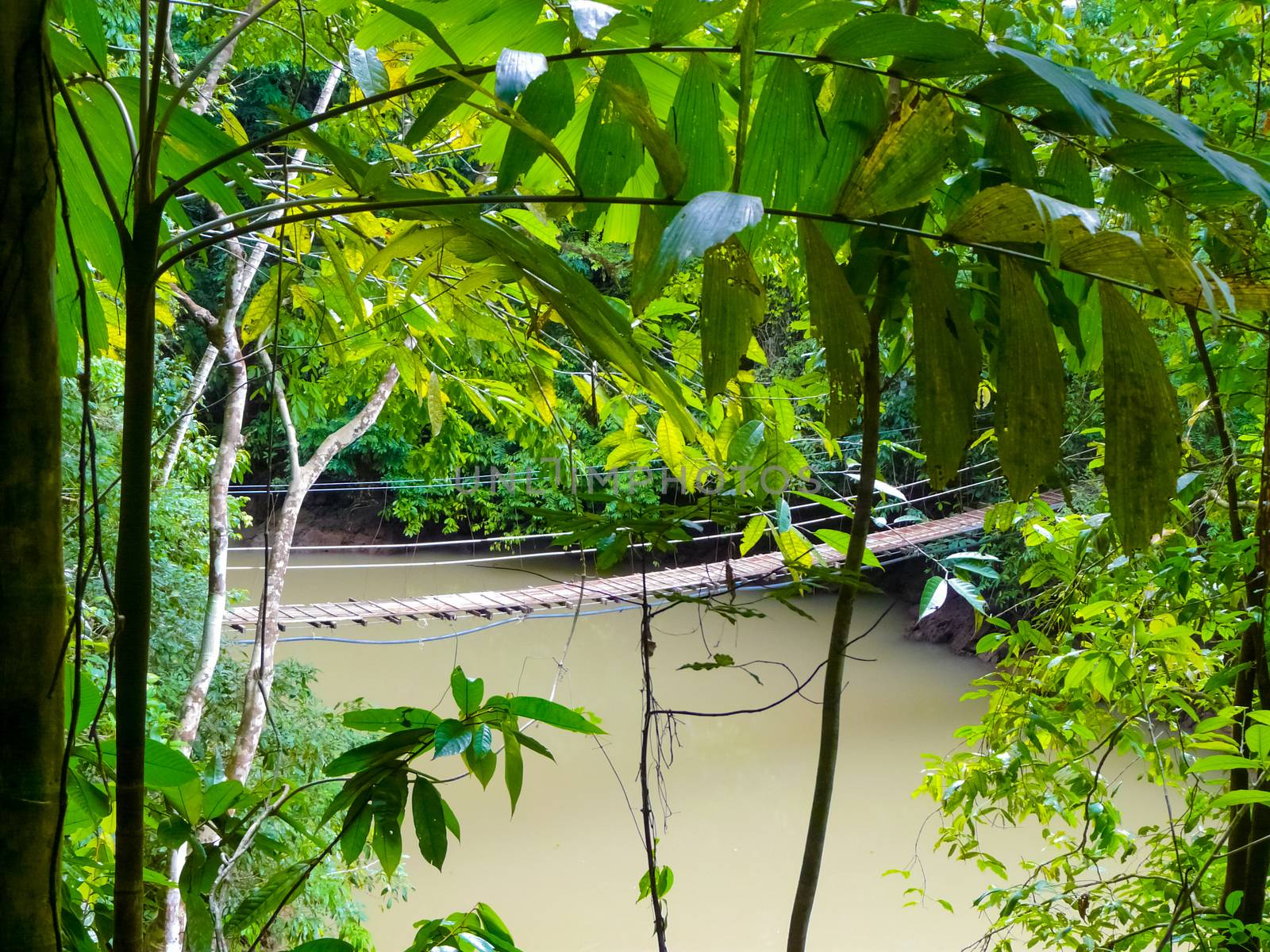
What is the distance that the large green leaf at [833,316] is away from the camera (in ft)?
1.01

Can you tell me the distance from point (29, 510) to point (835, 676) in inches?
13.6

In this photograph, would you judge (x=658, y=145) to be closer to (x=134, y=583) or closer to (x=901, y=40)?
(x=901, y=40)

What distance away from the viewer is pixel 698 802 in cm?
400

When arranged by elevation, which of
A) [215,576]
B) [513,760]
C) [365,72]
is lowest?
[215,576]

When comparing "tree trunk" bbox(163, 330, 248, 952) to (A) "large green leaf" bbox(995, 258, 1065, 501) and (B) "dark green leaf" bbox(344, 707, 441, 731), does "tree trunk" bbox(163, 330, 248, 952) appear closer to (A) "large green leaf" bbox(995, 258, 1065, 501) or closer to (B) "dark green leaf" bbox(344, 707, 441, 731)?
(B) "dark green leaf" bbox(344, 707, 441, 731)

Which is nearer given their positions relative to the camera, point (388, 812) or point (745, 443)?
point (388, 812)

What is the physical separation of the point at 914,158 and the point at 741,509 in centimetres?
23

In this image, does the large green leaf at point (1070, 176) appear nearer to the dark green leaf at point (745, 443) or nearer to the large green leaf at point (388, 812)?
the dark green leaf at point (745, 443)

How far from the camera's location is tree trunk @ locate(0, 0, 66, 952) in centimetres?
25

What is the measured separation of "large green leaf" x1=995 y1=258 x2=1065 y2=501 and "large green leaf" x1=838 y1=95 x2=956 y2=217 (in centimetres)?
4

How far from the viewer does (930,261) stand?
12.1 inches

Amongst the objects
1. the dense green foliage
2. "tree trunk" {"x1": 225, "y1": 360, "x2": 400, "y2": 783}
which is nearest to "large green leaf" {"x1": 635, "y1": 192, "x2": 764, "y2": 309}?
the dense green foliage

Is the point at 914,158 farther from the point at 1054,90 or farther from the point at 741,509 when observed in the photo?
the point at 741,509

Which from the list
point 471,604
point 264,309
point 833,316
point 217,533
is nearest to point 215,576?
point 217,533
